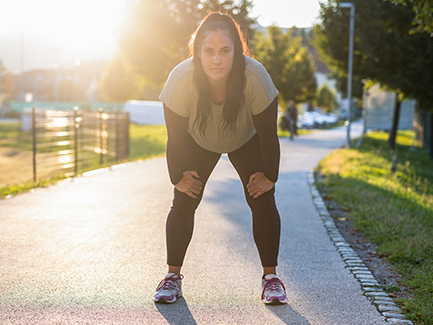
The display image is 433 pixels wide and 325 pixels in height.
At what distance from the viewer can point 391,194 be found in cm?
797

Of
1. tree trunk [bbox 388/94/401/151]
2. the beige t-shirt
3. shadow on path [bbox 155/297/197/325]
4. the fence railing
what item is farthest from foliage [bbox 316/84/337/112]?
shadow on path [bbox 155/297/197/325]

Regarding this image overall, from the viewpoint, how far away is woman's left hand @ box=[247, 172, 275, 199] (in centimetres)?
319

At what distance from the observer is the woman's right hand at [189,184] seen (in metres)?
3.20

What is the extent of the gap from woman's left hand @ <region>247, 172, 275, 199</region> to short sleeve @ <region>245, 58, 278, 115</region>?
43 centimetres

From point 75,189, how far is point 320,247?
4.64 meters

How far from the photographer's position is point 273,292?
3152 mm

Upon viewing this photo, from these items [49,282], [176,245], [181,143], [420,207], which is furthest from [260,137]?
[420,207]

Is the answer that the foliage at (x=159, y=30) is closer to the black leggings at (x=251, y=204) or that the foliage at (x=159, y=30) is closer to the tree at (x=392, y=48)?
the tree at (x=392, y=48)

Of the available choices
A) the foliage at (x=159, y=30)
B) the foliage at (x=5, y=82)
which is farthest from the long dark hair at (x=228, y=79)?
the foliage at (x=5, y=82)

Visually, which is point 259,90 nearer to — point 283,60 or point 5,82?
point 283,60

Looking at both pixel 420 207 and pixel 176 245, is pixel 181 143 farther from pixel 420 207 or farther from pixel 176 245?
pixel 420 207

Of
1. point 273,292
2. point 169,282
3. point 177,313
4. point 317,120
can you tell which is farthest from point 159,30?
point 317,120

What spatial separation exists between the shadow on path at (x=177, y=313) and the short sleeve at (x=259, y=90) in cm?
127

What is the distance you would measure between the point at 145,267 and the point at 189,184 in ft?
3.49
